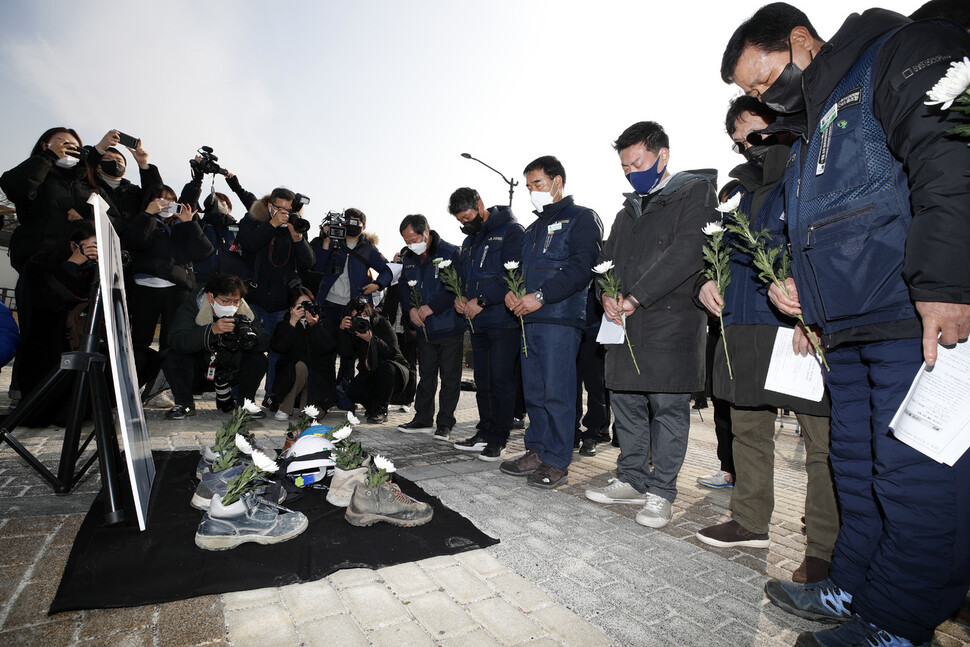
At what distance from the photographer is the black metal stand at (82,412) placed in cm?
244

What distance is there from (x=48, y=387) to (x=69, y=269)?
107 inches

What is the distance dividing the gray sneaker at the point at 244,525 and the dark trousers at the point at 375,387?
3.87m

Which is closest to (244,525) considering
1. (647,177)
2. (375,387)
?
(647,177)

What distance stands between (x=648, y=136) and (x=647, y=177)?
0.28 meters

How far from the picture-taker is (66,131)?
4.86m

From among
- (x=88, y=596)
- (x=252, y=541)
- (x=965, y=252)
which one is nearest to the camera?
(x=965, y=252)

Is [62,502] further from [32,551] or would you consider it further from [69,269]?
[69,269]

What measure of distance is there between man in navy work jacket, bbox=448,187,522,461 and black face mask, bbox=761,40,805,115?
2743 mm

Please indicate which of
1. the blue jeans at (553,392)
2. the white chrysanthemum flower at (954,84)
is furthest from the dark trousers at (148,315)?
the white chrysanthemum flower at (954,84)

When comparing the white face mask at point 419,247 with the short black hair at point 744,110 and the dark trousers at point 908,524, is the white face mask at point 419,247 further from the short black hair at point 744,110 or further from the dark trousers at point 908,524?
the dark trousers at point 908,524

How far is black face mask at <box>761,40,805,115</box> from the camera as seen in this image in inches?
79.7

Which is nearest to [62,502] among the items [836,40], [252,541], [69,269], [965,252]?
[252,541]

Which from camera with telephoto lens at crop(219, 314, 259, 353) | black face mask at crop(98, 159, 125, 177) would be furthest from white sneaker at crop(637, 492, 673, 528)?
black face mask at crop(98, 159, 125, 177)

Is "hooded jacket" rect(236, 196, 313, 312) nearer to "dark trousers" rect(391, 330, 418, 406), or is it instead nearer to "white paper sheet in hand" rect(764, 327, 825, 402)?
"dark trousers" rect(391, 330, 418, 406)
